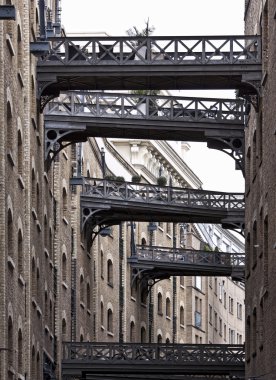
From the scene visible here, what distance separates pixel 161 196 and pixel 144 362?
6832 millimetres

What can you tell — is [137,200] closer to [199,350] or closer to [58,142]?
[199,350]

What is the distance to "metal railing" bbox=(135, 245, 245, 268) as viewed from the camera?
76.4 m

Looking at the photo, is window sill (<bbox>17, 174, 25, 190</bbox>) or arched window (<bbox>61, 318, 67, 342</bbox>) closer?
window sill (<bbox>17, 174, 25, 190</bbox>)

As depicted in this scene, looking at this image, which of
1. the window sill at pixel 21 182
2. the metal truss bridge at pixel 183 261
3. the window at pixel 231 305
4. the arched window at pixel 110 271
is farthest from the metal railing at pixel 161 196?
the window at pixel 231 305

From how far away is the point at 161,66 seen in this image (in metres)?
48.9

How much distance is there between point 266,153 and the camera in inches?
1804

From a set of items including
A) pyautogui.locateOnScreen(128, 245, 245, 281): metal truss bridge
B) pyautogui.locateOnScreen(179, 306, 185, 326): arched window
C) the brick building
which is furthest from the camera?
pyautogui.locateOnScreen(179, 306, 185, 326): arched window

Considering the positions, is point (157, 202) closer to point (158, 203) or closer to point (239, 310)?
point (158, 203)

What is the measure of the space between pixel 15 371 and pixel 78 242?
73.9 ft

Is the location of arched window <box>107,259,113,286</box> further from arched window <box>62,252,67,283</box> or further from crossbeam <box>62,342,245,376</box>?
arched window <box>62,252,67,283</box>

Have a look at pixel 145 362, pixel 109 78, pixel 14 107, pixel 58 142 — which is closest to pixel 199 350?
pixel 145 362

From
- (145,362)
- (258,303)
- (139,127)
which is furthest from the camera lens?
(145,362)

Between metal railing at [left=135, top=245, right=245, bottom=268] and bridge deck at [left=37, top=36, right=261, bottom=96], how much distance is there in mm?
26225

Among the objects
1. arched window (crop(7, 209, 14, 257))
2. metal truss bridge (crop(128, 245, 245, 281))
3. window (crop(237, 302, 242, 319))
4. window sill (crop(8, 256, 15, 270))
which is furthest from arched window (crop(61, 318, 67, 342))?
window (crop(237, 302, 242, 319))
